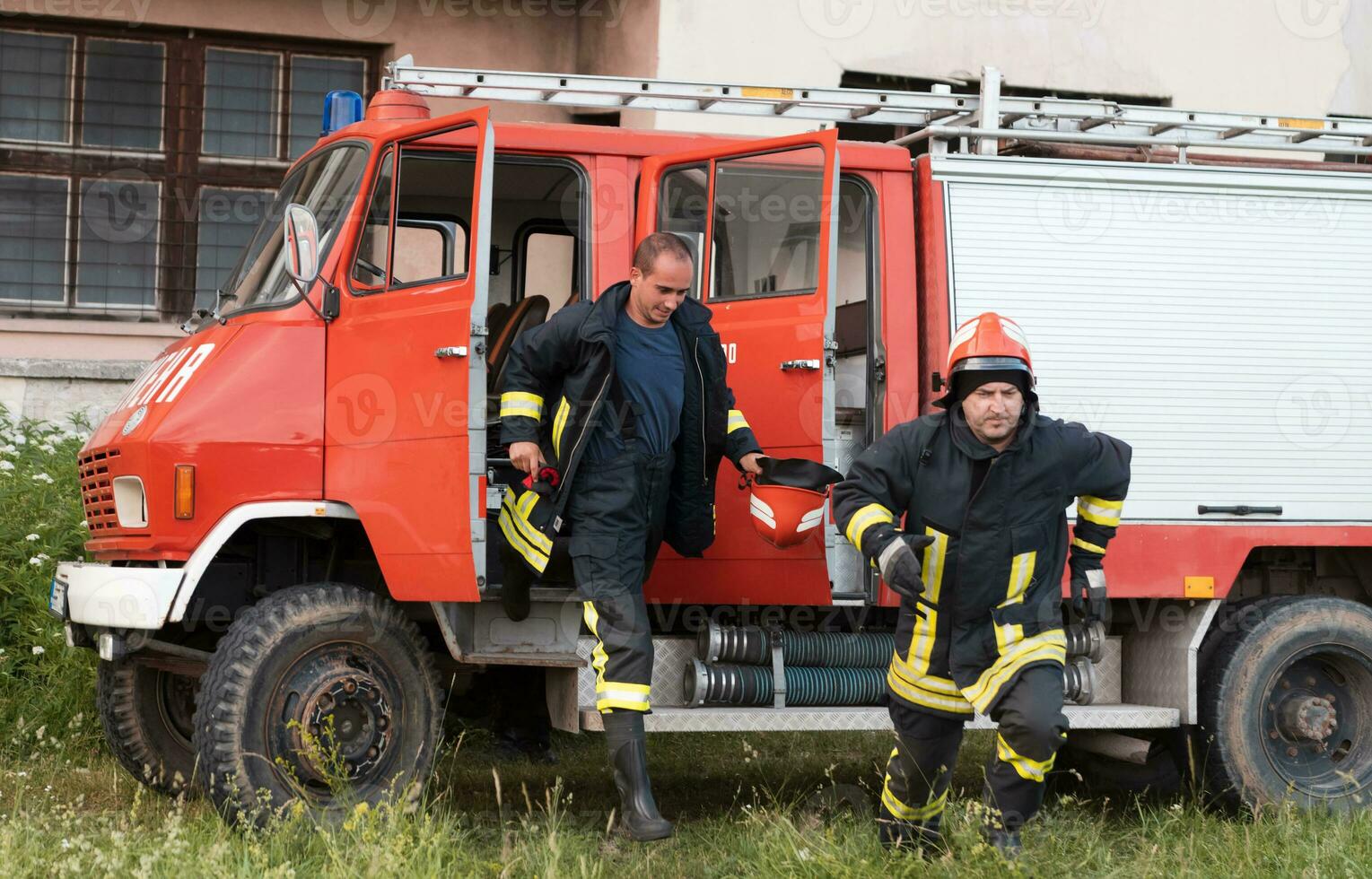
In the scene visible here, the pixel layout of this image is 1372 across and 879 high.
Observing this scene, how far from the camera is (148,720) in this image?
5.85 meters

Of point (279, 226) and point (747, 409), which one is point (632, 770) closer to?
point (747, 409)

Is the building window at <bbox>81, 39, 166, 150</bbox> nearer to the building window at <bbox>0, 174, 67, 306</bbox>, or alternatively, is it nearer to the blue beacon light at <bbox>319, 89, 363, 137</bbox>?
the building window at <bbox>0, 174, 67, 306</bbox>

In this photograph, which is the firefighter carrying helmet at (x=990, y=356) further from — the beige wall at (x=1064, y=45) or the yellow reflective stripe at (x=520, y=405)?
the beige wall at (x=1064, y=45)

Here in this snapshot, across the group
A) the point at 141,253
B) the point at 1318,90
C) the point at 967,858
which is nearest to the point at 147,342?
the point at 141,253

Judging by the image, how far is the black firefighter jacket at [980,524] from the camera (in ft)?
14.6

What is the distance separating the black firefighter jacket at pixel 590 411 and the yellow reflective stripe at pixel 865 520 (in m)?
0.83

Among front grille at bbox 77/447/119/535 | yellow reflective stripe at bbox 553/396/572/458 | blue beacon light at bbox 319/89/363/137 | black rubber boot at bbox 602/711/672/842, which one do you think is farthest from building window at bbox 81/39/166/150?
black rubber boot at bbox 602/711/672/842

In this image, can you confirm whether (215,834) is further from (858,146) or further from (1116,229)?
(1116,229)

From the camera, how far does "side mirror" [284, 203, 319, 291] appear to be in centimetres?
488

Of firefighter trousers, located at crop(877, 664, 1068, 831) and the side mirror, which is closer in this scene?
firefighter trousers, located at crop(877, 664, 1068, 831)

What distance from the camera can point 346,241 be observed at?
17.6ft

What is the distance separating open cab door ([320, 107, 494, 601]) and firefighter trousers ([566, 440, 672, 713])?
0.35m

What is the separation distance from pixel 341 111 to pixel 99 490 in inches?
69.1

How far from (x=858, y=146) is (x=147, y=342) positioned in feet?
19.7
